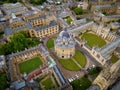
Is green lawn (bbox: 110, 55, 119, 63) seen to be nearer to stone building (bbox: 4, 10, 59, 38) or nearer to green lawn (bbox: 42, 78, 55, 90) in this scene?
green lawn (bbox: 42, 78, 55, 90)

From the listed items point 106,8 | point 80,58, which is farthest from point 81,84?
point 106,8

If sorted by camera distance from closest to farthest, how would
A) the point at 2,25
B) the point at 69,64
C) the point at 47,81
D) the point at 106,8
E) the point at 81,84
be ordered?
the point at 81,84 → the point at 47,81 → the point at 69,64 → the point at 2,25 → the point at 106,8

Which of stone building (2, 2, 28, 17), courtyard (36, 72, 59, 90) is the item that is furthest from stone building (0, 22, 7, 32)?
courtyard (36, 72, 59, 90)

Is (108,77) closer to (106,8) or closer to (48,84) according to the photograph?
(48,84)

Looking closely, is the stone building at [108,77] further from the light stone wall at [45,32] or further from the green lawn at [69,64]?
the light stone wall at [45,32]

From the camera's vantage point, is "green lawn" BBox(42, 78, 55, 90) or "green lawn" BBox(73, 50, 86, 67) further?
"green lawn" BBox(73, 50, 86, 67)

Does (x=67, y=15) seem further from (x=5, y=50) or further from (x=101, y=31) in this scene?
(x=5, y=50)

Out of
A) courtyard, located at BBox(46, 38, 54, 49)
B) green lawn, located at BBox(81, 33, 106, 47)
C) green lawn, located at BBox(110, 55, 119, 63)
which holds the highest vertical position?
green lawn, located at BBox(81, 33, 106, 47)
